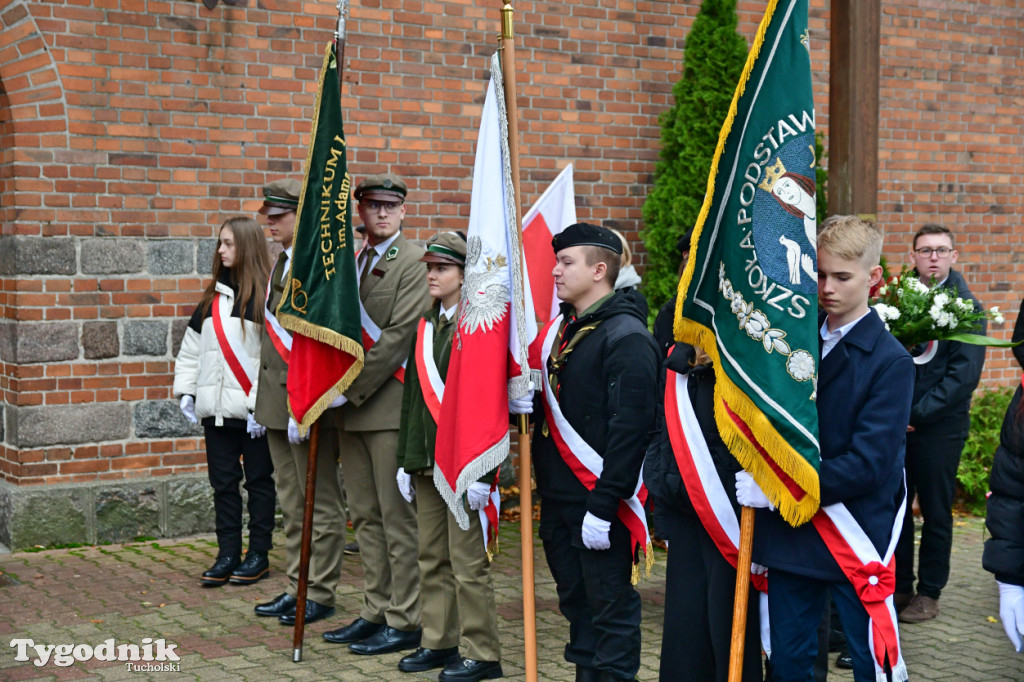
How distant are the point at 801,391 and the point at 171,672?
10.4 feet

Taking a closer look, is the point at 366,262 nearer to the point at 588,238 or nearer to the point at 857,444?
the point at 588,238

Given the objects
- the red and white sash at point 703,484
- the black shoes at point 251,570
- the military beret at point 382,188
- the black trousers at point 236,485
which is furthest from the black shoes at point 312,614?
the red and white sash at point 703,484

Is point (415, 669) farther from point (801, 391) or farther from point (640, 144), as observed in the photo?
point (640, 144)

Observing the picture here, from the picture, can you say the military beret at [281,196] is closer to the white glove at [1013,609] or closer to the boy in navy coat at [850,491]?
the boy in navy coat at [850,491]

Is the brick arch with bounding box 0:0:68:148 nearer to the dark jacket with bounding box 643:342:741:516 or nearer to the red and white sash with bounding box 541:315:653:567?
the red and white sash with bounding box 541:315:653:567

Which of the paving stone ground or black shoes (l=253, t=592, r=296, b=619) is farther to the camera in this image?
black shoes (l=253, t=592, r=296, b=619)

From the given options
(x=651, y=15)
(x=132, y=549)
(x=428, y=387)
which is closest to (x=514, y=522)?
(x=132, y=549)

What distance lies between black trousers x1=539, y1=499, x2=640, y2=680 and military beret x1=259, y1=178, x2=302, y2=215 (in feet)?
8.13

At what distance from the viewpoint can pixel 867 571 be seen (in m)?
3.12

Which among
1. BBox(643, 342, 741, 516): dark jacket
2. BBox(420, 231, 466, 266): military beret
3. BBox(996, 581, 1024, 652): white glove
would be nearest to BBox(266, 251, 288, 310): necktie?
BBox(420, 231, 466, 266): military beret

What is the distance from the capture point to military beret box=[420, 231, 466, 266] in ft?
15.5

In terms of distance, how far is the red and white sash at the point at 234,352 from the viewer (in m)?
6.10

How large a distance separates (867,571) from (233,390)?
4.02m

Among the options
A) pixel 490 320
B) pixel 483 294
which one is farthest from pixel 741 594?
pixel 483 294
